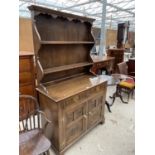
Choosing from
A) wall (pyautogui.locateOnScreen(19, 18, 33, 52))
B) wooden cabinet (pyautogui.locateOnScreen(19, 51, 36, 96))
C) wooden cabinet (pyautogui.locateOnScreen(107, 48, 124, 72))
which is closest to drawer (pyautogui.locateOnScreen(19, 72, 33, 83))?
wooden cabinet (pyautogui.locateOnScreen(19, 51, 36, 96))

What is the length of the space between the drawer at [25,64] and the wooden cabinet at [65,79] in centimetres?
52

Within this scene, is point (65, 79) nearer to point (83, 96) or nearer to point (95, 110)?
point (83, 96)

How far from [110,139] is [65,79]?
111cm

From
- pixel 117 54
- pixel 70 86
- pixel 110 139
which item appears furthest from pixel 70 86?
pixel 117 54

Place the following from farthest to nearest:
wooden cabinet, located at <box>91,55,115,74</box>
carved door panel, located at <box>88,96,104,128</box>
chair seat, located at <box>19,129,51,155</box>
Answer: wooden cabinet, located at <box>91,55,115,74</box>, carved door panel, located at <box>88,96,104,128</box>, chair seat, located at <box>19,129,51,155</box>

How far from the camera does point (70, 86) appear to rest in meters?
1.97

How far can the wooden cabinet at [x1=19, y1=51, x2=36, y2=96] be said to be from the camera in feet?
7.55

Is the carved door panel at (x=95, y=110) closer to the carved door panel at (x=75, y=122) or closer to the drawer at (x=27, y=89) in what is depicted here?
the carved door panel at (x=75, y=122)

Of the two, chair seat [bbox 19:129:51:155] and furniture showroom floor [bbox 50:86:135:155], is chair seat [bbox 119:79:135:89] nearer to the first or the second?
furniture showroom floor [bbox 50:86:135:155]

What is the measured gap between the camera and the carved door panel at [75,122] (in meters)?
1.78
